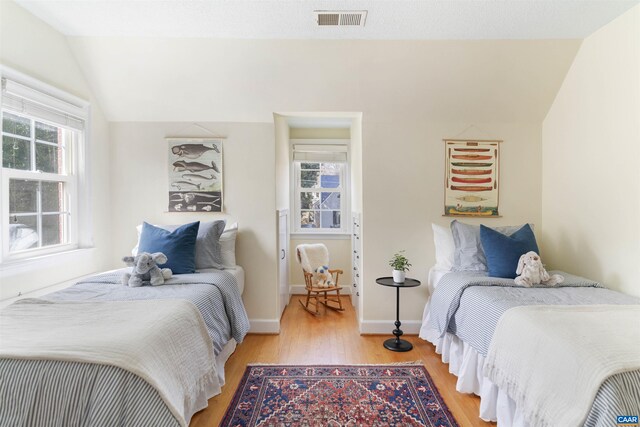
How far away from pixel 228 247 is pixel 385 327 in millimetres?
1679

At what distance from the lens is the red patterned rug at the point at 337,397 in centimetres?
197

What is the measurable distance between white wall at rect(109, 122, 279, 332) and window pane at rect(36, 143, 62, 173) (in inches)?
20.7

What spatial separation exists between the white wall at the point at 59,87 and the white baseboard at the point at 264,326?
1516mm

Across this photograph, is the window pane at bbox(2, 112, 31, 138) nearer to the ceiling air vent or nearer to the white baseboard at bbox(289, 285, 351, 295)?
the ceiling air vent

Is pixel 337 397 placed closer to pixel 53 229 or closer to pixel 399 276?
pixel 399 276

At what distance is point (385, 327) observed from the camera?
3256 millimetres

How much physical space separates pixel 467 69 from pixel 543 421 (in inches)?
102

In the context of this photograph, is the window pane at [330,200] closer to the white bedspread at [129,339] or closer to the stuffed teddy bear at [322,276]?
the stuffed teddy bear at [322,276]

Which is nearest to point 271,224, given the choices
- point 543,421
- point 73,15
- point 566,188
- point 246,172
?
point 246,172

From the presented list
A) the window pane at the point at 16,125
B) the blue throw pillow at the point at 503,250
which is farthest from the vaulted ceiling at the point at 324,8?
the blue throw pillow at the point at 503,250

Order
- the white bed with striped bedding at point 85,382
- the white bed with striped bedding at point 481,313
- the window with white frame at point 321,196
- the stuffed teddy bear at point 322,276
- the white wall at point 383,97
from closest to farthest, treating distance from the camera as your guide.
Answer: the white bed with striped bedding at point 85,382, the white bed with striped bedding at point 481,313, the white wall at point 383,97, the stuffed teddy bear at point 322,276, the window with white frame at point 321,196

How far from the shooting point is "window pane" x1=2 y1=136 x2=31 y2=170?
7.45 feet

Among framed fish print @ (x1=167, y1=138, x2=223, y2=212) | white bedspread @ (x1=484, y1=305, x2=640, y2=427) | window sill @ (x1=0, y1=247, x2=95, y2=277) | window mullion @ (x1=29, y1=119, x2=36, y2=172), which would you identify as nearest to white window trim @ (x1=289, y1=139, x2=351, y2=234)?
framed fish print @ (x1=167, y1=138, x2=223, y2=212)

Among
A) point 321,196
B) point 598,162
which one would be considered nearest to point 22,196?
point 321,196
